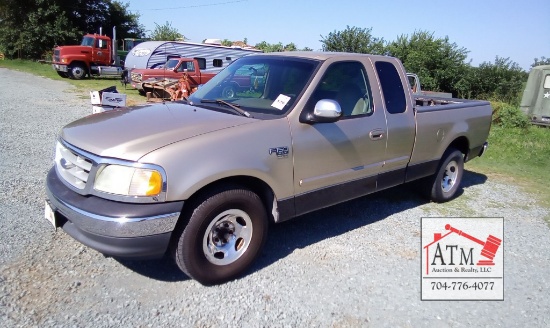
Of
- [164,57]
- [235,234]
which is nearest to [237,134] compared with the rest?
[235,234]

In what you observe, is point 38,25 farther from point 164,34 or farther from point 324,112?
point 324,112

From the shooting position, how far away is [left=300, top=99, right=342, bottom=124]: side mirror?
3.46 m

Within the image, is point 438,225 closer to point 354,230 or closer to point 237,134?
point 354,230

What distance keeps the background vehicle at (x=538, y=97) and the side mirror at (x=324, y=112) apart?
1346 cm

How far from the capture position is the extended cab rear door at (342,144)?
3.61 m

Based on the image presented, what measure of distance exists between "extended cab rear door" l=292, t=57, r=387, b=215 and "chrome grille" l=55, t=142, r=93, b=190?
5.40 feet

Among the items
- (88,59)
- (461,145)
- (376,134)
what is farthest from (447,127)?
(88,59)

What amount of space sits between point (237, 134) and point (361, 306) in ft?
5.38

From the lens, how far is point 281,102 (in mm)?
3666

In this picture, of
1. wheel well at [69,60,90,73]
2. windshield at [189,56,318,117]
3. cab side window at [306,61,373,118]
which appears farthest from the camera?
wheel well at [69,60,90,73]

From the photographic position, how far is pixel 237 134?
319 cm

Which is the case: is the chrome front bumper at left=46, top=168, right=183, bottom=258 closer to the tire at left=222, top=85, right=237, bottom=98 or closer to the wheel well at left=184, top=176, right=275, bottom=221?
the wheel well at left=184, top=176, right=275, bottom=221

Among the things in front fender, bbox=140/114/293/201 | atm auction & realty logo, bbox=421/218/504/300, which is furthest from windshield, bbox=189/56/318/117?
atm auction & realty logo, bbox=421/218/504/300

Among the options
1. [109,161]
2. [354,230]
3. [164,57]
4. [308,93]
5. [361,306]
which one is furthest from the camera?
[164,57]
